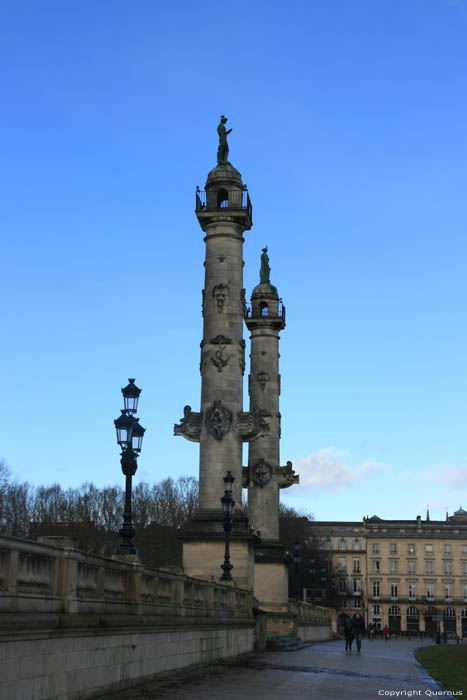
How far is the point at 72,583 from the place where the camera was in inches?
603

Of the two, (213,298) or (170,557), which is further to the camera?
(170,557)

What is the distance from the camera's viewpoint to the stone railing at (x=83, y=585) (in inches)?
518

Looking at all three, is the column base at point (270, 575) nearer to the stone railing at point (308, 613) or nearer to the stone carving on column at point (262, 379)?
the stone railing at point (308, 613)

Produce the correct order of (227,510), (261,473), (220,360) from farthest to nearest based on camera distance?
(261,473) → (220,360) → (227,510)

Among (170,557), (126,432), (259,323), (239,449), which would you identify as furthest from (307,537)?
(126,432)

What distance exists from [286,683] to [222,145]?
2931 centimetres

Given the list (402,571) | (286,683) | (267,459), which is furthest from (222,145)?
(402,571)

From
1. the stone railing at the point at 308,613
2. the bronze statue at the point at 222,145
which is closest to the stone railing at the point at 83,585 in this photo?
the bronze statue at the point at 222,145

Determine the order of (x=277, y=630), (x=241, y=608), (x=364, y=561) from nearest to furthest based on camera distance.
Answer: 1. (x=241, y=608)
2. (x=277, y=630)
3. (x=364, y=561)

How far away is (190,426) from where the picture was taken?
1610 inches

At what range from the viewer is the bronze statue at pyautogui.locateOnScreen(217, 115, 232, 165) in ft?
148

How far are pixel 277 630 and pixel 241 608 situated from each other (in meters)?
17.9

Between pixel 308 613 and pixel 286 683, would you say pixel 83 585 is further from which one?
pixel 308 613

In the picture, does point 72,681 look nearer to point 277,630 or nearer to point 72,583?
point 72,583
